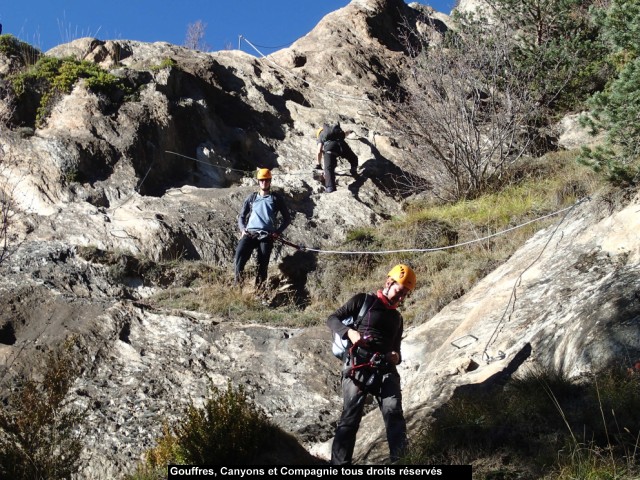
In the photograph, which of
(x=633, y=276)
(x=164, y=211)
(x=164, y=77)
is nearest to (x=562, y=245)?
(x=633, y=276)

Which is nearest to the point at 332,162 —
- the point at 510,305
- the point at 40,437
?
the point at 510,305

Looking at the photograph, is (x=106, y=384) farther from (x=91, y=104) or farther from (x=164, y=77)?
(x=164, y=77)

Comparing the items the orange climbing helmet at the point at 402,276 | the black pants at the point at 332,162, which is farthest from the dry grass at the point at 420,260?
the orange climbing helmet at the point at 402,276

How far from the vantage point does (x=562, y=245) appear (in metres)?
8.70

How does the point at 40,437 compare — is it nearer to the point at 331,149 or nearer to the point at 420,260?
the point at 420,260

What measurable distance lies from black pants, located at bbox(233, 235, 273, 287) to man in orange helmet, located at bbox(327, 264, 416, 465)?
4600mm

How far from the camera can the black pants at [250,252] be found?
Result: 10.4 metres

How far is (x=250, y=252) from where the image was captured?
34.4ft

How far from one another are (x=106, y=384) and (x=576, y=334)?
4574 millimetres
